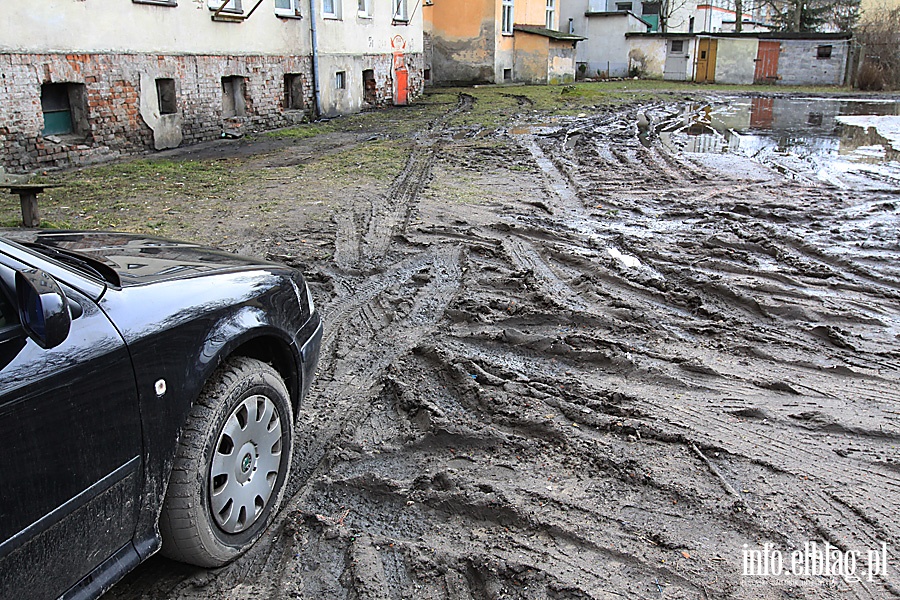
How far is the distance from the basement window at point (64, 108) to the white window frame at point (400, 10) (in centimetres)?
1609

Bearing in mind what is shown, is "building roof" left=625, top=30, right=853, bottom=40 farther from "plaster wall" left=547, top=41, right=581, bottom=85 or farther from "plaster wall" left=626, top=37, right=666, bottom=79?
"plaster wall" left=547, top=41, right=581, bottom=85

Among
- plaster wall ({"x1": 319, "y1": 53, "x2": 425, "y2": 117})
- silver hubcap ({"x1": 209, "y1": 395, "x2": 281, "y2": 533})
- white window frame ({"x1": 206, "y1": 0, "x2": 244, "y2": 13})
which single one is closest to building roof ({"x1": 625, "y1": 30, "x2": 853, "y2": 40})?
plaster wall ({"x1": 319, "y1": 53, "x2": 425, "y2": 117})

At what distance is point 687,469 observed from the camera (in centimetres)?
394

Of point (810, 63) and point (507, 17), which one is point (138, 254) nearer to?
point (507, 17)

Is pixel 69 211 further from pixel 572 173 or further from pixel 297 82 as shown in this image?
pixel 297 82

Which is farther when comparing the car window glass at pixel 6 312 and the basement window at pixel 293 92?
the basement window at pixel 293 92

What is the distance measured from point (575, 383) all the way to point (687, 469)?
1.15m

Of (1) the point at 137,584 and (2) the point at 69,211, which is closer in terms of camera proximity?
(1) the point at 137,584

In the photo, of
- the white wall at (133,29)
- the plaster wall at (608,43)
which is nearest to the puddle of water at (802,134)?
the white wall at (133,29)

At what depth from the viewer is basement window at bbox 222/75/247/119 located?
18.8 metres

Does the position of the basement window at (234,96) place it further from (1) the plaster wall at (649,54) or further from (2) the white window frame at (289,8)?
(1) the plaster wall at (649,54)

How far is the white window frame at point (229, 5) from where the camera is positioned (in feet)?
57.0

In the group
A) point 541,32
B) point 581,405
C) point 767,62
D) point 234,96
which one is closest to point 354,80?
point 234,96

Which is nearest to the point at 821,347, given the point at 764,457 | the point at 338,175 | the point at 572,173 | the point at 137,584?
the point at 764,457
